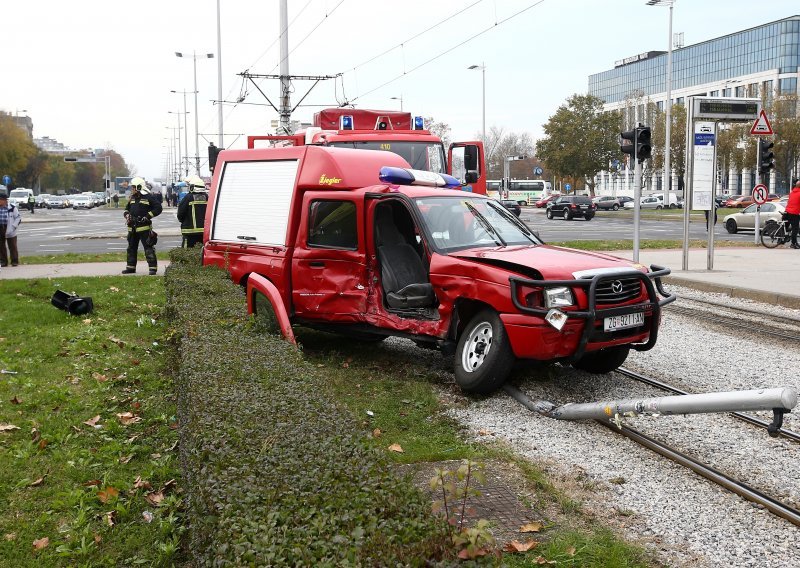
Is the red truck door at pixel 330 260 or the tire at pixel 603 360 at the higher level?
the red truck door at pixel 330 260

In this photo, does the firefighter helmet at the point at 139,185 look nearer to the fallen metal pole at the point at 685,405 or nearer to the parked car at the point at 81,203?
the fallen metal pole at the point at 685,405

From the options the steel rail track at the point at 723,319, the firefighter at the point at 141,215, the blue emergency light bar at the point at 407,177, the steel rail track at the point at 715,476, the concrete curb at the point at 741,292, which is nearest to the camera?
the steel rail track at the point at 715,476

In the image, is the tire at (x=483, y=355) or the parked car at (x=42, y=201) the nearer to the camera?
the tire at (x=483, y=355)

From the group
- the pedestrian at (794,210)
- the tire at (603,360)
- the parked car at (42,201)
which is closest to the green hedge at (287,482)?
the tire at (603,360)

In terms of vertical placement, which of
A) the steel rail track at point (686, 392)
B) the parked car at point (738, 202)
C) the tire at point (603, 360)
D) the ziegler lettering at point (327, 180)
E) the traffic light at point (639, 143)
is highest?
the traffic light at point (639, 143)

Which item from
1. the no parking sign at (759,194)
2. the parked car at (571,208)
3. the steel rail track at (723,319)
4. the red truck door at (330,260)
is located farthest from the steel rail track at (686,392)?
the parked car at (571,208)

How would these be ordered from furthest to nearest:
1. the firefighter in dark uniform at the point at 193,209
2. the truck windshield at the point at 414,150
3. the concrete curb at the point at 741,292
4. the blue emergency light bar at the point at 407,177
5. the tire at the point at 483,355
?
the firefighter in dark uniform at the point at 193,209 < the truck windshield at the point at 414,150 < the concrete curb at the point at 741,292 < the blue emergency light bar at the point at 407,177 < the tire at the point at 483,355

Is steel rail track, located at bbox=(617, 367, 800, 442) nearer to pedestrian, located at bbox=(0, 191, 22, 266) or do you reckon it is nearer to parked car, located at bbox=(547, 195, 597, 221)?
pedestrian, located at bbox=(0, 191, 22, 266)

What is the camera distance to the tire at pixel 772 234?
24769 mm

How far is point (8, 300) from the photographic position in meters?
12.8

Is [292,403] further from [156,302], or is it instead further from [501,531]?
[156,302]

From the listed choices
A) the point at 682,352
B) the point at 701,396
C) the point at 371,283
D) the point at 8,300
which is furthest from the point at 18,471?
the point at 8,300

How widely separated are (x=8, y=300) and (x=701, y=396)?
1117cm

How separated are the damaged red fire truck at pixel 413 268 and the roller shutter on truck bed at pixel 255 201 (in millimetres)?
21
